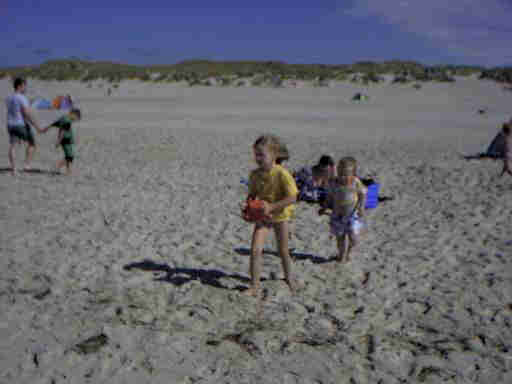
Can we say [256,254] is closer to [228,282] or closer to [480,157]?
[228,282]

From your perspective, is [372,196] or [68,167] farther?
[68,167]

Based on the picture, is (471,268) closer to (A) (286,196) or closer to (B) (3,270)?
(A) (286,196)

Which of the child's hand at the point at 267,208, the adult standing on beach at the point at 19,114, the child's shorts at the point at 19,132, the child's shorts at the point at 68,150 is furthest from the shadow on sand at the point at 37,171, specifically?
the child's hand at the point at 267,208

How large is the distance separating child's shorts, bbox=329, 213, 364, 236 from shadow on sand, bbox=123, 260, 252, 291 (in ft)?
3.40

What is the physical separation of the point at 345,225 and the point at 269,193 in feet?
4.06

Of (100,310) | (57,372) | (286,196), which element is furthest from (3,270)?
(286,196)

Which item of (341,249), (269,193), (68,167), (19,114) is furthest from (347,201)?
(19,114)

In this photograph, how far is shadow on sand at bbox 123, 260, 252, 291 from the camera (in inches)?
183

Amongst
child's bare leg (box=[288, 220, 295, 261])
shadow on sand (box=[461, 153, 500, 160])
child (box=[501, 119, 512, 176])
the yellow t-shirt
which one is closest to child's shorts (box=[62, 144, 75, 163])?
child's bare leg (box=[288, 220, 295, 261])

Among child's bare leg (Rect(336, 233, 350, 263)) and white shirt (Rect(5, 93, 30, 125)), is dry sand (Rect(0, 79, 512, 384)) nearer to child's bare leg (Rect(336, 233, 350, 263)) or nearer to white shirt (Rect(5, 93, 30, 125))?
child's bare leg (Rect(336, 233, 350, 263))

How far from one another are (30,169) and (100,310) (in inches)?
261

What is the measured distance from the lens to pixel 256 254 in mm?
4188

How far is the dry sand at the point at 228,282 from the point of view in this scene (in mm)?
3332

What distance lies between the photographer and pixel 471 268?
5.08 metres
